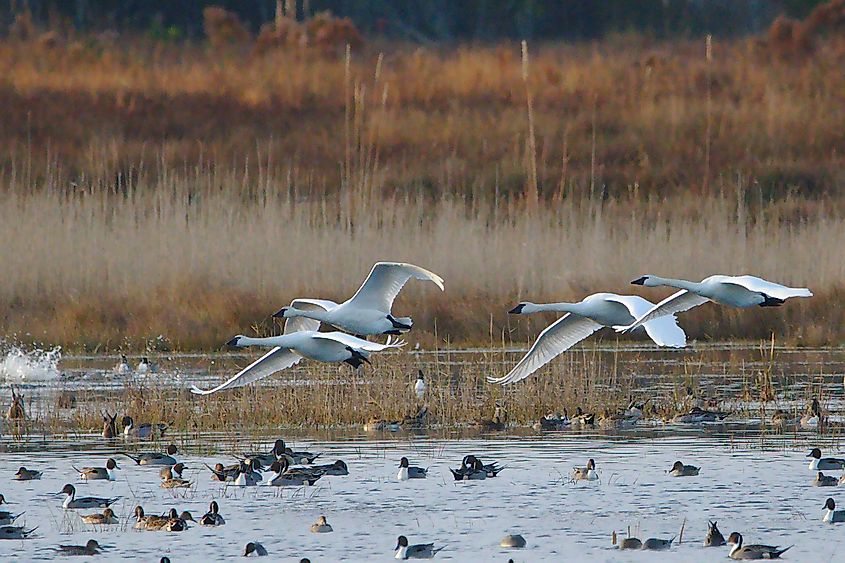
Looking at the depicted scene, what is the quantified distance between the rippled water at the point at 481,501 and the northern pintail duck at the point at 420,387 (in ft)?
4.44

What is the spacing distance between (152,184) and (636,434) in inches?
606

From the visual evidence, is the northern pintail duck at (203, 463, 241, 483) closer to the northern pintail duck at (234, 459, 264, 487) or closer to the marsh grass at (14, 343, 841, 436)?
the northern pintail duck at (234, 459, 264, 487)

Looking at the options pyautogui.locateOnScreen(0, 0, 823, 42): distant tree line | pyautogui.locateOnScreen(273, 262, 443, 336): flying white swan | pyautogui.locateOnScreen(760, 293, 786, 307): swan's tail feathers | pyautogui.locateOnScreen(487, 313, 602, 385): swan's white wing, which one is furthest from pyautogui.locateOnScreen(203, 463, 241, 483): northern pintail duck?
pyautogui.locateOnScreen(0, 0, 823, 42): distant tree line

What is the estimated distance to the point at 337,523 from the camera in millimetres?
10430

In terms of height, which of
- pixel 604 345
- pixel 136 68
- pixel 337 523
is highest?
pixel 136 68

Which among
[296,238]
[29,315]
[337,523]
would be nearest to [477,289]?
[296,238]

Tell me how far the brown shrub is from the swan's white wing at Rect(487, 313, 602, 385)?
23.3m

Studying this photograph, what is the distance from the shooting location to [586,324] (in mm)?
13984

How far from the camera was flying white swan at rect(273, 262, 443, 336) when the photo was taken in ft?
43.4

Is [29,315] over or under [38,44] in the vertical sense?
under

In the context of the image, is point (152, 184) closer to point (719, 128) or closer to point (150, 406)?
point (719, 128)

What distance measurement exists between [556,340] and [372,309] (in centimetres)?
148

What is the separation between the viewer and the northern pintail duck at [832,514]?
1009cm

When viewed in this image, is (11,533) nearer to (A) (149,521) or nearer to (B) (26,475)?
(A) (149,521)
